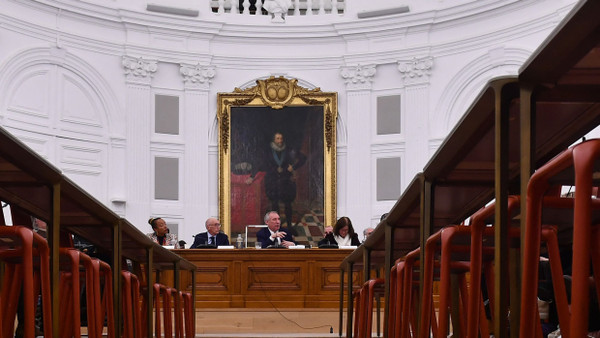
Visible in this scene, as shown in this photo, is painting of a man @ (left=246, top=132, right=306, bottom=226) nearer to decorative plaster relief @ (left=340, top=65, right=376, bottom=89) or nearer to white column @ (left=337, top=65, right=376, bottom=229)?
white column @ (left=337, top=65, right=376, bottom=229)

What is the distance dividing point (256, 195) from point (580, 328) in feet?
54.0

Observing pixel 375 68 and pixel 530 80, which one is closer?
pixel 530 80

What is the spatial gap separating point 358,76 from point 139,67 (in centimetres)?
392

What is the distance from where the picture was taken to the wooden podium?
12.1 metres

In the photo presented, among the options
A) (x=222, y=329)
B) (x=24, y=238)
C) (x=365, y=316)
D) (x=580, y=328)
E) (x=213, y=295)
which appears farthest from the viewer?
(x=213, y=295)

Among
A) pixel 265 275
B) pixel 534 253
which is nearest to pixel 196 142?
pixel 265 275

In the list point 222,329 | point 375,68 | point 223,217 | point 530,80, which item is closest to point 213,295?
point 222,329

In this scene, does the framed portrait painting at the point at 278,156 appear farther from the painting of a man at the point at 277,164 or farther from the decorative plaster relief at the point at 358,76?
the decorative plaster relief at the point at 358,76

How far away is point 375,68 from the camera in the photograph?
1777cm

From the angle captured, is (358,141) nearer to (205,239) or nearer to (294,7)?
(294,7)

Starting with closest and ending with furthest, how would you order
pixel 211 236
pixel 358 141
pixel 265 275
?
pixel 265 275
pixel 211 236
pixel 358 141

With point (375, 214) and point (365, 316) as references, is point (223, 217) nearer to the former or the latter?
point (375, 214)

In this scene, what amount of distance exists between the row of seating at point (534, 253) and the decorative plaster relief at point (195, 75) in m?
13.6

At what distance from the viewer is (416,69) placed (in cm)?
1742
